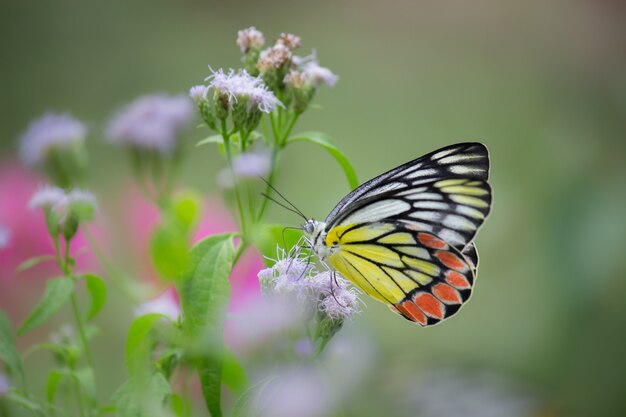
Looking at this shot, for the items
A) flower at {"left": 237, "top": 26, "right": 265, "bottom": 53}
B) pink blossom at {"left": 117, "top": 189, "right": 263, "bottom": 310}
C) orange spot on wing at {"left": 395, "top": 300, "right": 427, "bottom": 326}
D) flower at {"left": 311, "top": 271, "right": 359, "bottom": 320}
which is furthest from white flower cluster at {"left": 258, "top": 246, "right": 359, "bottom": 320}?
pink blossom at {"left": 117, "top": 189, "right": 263, "bottom": 310}

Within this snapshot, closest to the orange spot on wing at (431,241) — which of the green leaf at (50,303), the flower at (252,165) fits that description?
the flower at (252,165)

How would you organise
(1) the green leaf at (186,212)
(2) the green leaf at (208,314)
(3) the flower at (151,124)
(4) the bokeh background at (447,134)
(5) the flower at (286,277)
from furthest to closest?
1. (4) the bokeh background at (447,134)
2. (3) the flower at (151,124)
3. (1) the green leaf at (186,212)
4. (5) the flower at (286,277)
5. (2) the green leaf at (208,314)

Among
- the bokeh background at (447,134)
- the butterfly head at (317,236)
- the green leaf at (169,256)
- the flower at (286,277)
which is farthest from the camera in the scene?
the bokeh background at (447,134)

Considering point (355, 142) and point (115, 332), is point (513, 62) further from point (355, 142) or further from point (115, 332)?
point (115, 332)

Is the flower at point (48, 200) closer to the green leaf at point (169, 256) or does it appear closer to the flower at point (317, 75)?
the green leaf at point (169, 256)

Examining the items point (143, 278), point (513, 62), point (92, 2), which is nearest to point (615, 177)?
point (143, 278)

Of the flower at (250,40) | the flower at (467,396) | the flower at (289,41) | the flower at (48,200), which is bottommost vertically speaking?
the flower at (467,396)

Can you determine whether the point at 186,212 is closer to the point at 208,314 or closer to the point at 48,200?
the point at 48,200

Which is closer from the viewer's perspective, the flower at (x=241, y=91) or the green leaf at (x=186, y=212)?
the flower at (x=241, y=91)

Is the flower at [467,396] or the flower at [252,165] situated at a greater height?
the flower at [252,165]
